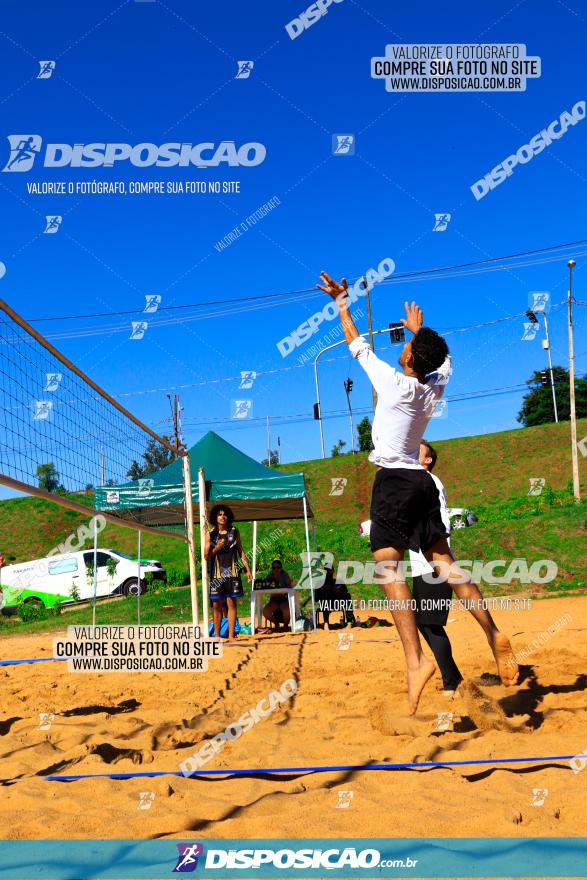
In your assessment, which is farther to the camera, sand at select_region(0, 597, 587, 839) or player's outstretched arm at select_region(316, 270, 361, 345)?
player's outstretched arm at select_region(316, 270, 361, 345)

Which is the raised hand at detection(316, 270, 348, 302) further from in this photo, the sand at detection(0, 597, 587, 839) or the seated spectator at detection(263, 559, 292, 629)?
the seated spectator at detection(263, 559, 292, 629)

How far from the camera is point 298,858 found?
6.38ft

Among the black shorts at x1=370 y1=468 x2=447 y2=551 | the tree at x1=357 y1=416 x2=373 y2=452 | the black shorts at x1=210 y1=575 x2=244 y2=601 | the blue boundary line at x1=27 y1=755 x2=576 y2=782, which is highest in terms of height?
the tree at x1=357 y1=416 x2=373 y2=452

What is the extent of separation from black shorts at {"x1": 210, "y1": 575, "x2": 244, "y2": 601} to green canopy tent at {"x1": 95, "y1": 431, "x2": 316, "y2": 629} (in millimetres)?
635

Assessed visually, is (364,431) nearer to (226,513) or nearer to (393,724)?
(226,513)

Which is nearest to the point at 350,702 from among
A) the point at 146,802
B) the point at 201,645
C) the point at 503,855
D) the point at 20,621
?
the point at 146,802

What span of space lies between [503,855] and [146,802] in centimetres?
118

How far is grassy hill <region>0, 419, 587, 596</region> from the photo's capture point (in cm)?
1668

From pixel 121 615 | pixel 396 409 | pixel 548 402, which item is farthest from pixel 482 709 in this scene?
pixel 548 402

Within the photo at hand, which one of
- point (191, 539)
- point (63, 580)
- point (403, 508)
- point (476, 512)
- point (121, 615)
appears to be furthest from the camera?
point (476, 512)

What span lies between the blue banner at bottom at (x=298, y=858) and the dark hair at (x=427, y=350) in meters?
2.35

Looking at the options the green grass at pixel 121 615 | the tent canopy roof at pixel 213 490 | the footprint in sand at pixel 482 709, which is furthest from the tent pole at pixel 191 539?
the green grass at pixel 121 615

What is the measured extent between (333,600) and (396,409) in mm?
8119

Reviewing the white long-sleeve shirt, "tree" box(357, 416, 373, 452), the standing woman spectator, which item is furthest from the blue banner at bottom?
"tree" box(357, 416, 373, 452)
